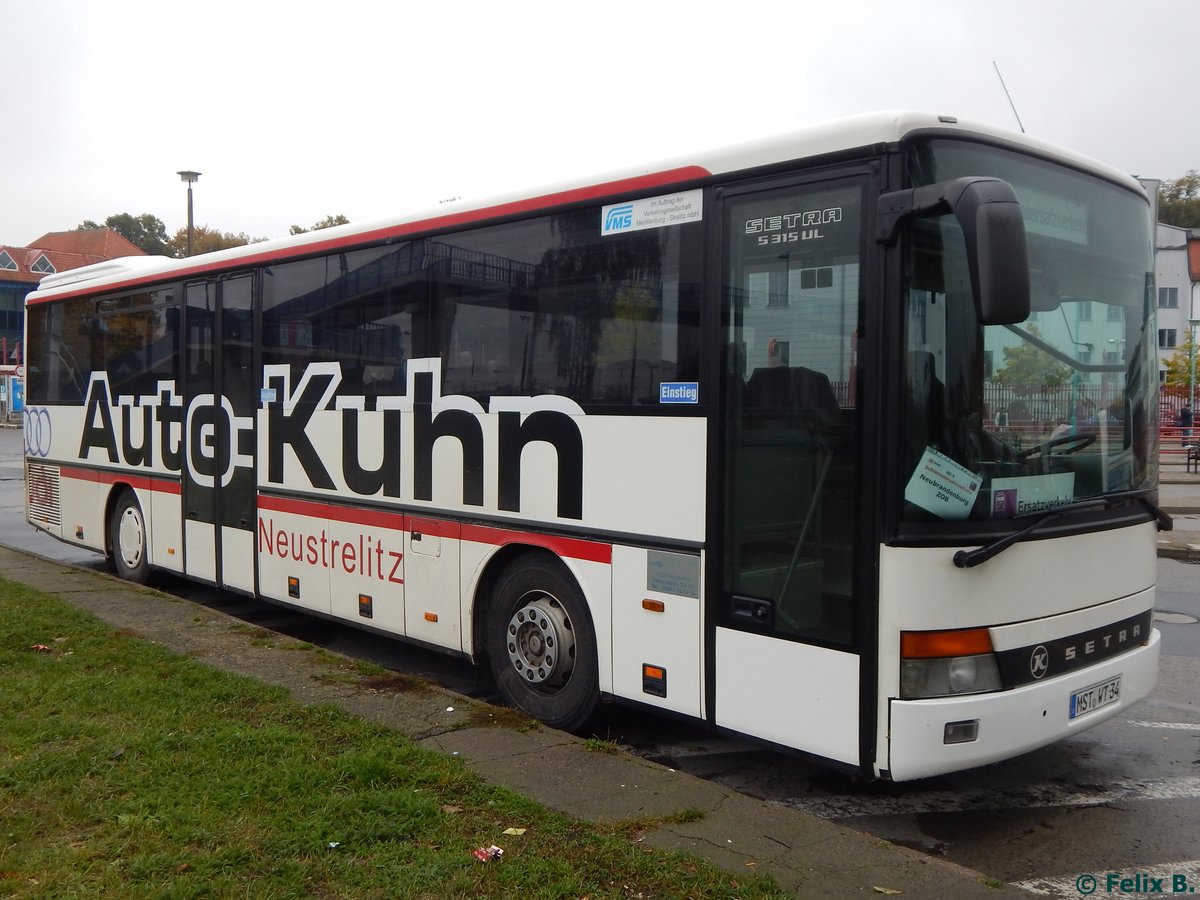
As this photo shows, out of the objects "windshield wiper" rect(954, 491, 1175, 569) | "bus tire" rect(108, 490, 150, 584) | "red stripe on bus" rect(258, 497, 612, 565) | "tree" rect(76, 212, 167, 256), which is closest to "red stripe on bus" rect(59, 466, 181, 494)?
"bus tire" rect(108, 490, 150, 584)

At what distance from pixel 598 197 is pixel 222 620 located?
499 cm

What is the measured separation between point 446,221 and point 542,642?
2755 mm

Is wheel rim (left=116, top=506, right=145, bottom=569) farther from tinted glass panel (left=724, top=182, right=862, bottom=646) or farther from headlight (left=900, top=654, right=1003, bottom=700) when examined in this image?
headlight (left=900, top=654, right=1003, bottom=700)

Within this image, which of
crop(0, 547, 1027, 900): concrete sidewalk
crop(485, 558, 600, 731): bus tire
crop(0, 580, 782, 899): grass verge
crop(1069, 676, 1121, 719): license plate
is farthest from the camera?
crop(485, 558, 600, 731): bus tire

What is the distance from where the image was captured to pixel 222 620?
8641mm

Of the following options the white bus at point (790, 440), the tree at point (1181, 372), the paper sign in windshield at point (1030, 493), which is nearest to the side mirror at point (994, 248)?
the white bus at point (790, 440)

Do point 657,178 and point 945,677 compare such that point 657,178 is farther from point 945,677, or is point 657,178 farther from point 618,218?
point 945,677

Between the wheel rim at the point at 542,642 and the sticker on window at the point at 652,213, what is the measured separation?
216cm

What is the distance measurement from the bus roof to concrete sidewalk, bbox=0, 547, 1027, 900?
9.40ft

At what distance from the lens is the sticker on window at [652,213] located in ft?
17.4

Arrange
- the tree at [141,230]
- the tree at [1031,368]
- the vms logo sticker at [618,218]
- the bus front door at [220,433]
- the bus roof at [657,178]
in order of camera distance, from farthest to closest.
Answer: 1. the tree at [141,230]
2. the bus front door at [220,433]
3. the vms logo sticker at [618,218]
4. the tree at [1031,368]
5. the bus roof at [657,178]

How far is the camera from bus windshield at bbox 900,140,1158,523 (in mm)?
4430

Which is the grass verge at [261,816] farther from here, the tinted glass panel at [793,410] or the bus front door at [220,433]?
the bus front door at [220,433]

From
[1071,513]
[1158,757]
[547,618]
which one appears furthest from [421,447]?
[1158,757]
